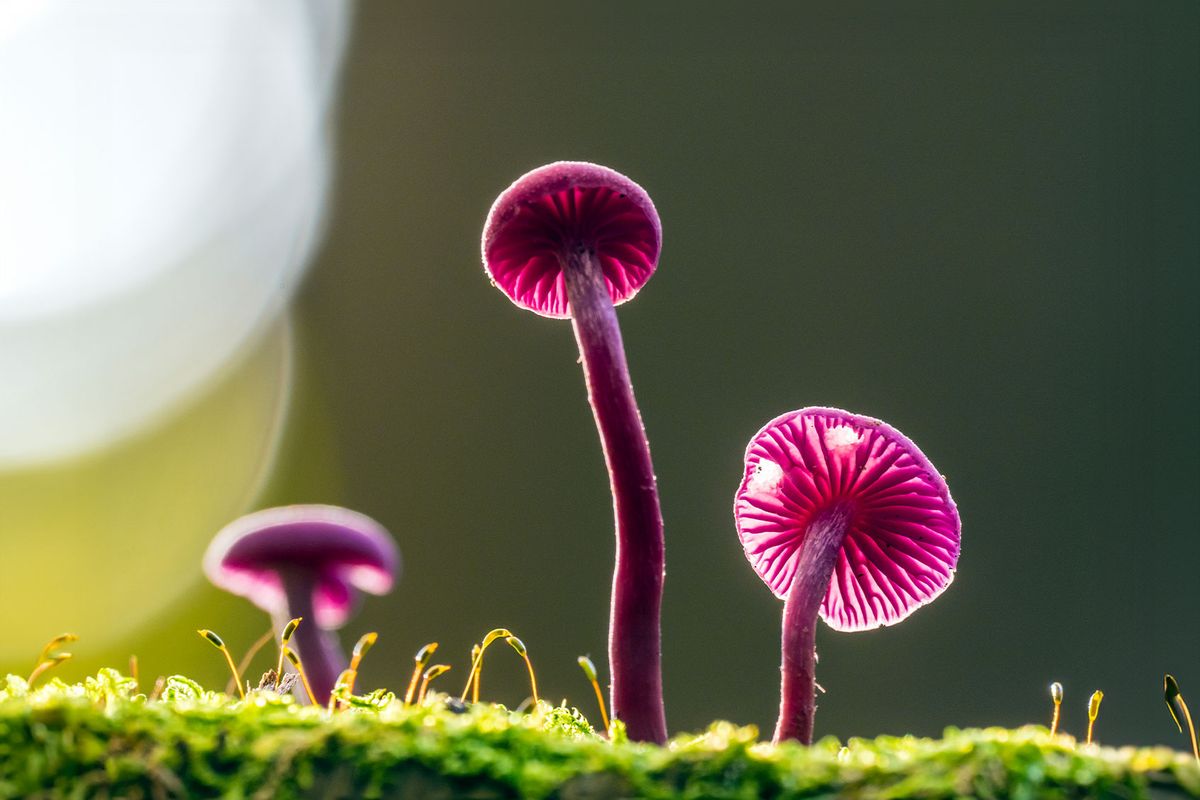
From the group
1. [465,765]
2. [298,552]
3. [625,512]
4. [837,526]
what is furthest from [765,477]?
[298,552]

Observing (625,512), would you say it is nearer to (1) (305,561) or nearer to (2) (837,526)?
(2) (837,526)

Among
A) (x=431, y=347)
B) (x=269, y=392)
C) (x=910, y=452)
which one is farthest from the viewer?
(x=269, y=392)

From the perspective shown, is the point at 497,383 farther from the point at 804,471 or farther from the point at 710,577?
the point at 804,471

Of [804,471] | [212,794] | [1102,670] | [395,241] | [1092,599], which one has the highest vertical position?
[395,241]

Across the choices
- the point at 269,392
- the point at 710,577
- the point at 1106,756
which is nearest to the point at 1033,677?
the point at 710,577

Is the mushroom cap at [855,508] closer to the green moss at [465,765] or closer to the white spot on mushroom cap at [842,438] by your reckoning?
the white spot on mushroom cap at [842,438]

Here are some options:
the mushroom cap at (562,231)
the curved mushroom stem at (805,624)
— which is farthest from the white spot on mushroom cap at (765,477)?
the mushroom cap at (562,231)
